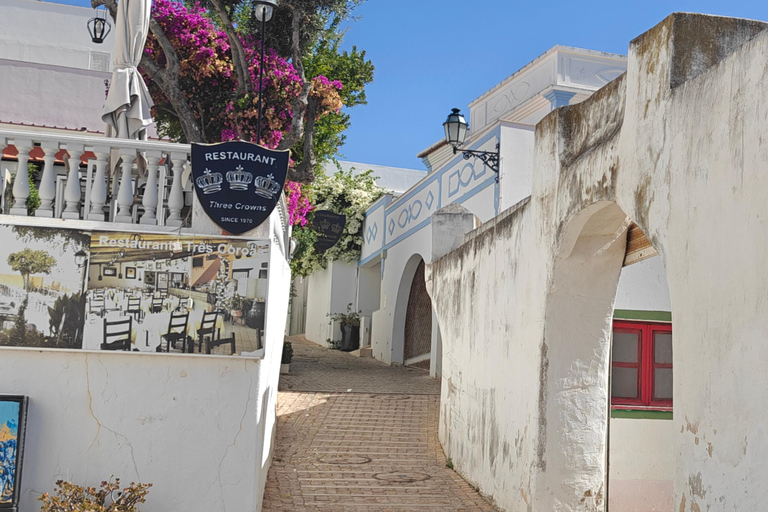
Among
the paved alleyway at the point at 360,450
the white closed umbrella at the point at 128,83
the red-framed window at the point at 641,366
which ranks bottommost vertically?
the paved alleyway at the point at 360,450

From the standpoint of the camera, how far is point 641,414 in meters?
8.59

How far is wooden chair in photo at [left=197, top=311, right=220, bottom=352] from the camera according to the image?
604 centimetres

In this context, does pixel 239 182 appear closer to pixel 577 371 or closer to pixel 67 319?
pixel 67 319

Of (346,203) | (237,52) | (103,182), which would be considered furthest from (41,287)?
(346,203)

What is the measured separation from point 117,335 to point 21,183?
1.41m

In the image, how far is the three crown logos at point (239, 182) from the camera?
619 centimetres

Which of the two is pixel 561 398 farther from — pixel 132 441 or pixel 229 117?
pixel 229 117

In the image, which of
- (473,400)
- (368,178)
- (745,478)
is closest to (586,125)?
(745,478)

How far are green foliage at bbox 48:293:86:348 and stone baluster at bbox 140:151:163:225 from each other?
0.77 metres

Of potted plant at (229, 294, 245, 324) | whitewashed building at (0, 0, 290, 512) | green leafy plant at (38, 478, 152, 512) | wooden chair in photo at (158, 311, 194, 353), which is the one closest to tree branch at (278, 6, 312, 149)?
whitewashed building at (0, 0, 290, 512)

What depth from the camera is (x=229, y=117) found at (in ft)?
41.4

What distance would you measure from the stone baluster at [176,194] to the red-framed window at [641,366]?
4870 mm

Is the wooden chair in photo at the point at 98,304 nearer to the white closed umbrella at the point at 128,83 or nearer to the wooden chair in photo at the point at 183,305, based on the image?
the wooden chair in photo at the point at 183,305

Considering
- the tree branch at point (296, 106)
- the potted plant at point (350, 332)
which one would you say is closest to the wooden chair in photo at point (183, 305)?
the tree branch at point (296, 106)
